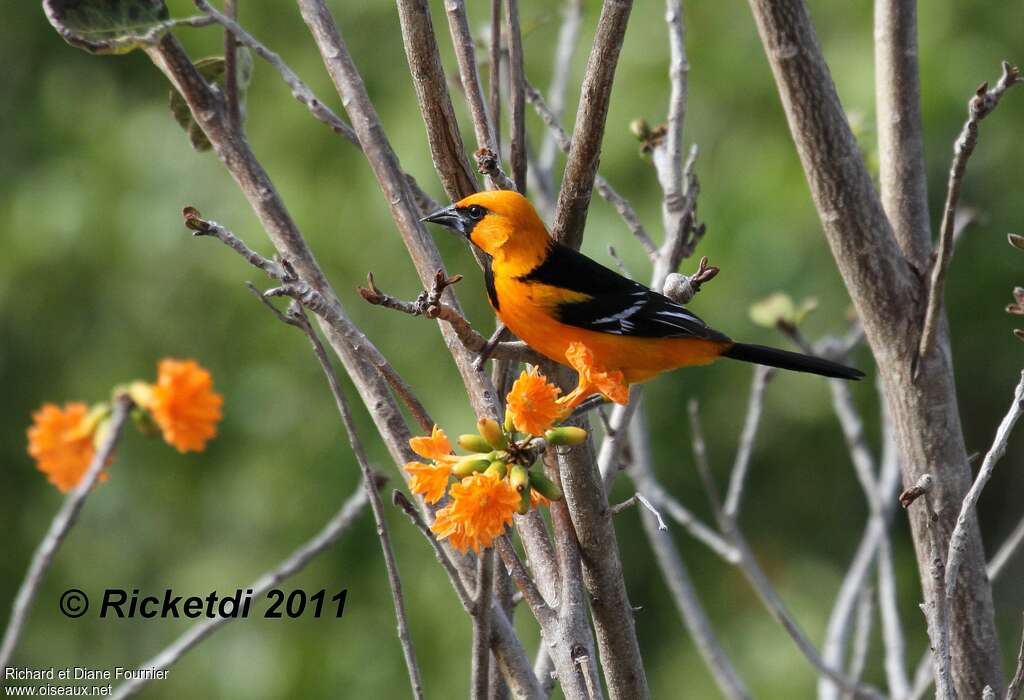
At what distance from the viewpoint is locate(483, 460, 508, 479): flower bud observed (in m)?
1.74

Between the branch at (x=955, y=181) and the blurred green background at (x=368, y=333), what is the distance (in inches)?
105

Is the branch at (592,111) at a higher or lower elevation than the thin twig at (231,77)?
lower

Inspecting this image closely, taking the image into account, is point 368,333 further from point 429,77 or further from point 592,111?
point 592,111

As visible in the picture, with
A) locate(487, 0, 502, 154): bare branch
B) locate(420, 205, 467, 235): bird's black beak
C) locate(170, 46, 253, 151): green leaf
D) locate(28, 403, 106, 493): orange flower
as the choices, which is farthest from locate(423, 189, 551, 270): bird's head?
locate(28, 403, 106, 493): orange flower

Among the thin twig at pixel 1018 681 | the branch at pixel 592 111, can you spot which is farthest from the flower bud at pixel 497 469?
the thin twig at pixel 1018 681

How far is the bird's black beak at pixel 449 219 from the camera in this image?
8.10ft

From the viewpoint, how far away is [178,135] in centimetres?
680

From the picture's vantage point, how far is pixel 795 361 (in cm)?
284

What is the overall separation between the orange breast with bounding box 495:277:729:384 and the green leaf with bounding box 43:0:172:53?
3.03 feet

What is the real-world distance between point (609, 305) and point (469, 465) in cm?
107

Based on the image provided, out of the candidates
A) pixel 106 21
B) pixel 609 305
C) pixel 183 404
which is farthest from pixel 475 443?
pixel 183 404

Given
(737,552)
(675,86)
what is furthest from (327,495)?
(675,86)

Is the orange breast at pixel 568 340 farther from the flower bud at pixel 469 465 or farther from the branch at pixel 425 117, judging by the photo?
the flower bud at pixel 469 465

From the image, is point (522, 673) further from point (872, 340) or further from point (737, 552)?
point (737, 552)
